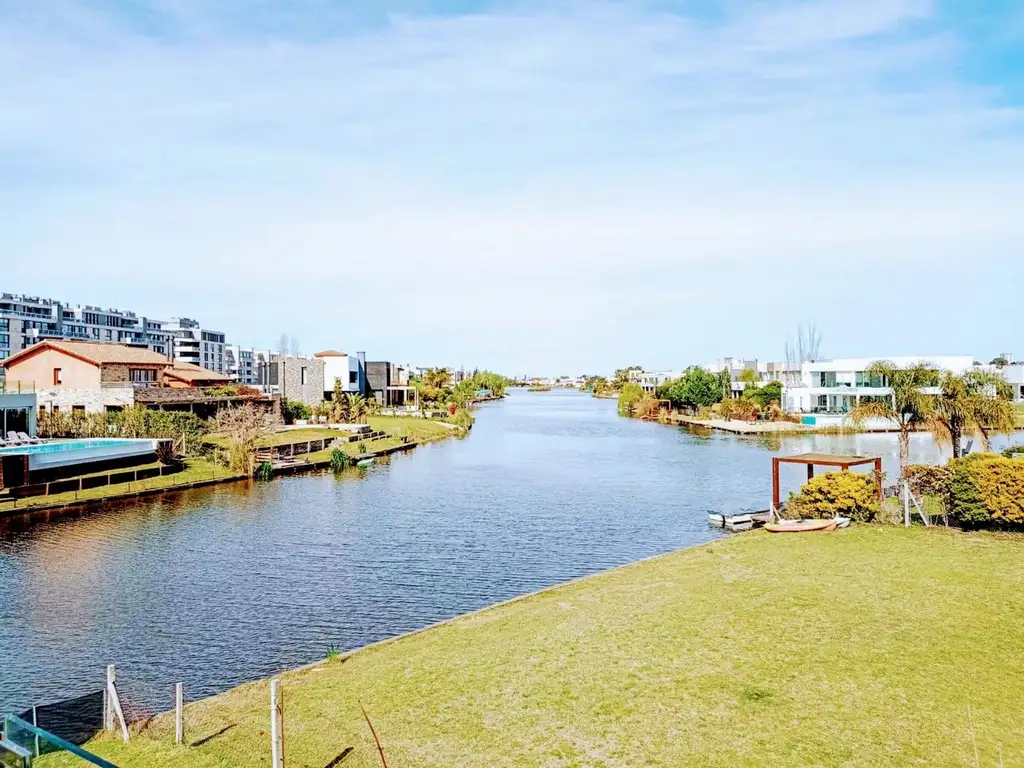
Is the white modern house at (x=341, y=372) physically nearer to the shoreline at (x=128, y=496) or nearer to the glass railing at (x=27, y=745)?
the shoreline at (x=128, y=496)

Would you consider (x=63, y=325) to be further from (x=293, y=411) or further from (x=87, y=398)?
(x=87, y=398)

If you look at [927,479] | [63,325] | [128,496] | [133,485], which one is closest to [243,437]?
[133,485]

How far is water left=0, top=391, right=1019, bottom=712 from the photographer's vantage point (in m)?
17.3

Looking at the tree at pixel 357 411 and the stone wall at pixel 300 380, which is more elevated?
the stone wall at pixel 300 380

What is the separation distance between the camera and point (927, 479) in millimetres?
27141

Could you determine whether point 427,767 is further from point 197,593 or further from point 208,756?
point 197,593

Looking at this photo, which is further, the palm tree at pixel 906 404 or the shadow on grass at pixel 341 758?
the palm tree at pixel 906 404

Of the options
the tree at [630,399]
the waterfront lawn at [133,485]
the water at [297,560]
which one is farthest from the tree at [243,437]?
the tree at [630,399]

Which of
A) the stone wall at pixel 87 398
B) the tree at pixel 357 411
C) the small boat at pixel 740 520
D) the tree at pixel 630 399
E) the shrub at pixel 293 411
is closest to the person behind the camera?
the small boat at pixel 740 520

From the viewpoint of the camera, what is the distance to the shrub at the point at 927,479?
26.3m

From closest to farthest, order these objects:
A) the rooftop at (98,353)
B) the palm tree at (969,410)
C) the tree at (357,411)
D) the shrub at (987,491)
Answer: the shrub at (987,491) → the palm tree at (969,410) → the rooftop at (98,353) → the tree at (357,411)

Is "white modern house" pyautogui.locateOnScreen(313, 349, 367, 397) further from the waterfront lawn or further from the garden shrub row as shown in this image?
the garden shrub row

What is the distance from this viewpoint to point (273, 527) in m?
32.7

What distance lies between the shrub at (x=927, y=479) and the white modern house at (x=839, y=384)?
6035cm
